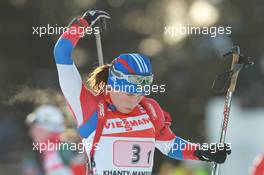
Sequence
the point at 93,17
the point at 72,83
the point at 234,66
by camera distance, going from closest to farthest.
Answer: the point at 72,83
the point at 93,17
the point at 234,66

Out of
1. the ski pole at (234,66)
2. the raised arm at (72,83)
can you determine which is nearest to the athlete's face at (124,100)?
the raised arm at (72,83)

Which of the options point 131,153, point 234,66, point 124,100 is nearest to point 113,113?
point 124,100

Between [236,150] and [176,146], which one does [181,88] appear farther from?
[176,146]

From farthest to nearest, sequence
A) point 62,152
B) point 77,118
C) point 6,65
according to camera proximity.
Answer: point 6,65, point 62,152, point 77,118

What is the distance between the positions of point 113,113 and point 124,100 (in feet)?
0.36

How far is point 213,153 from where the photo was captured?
17.4 ft

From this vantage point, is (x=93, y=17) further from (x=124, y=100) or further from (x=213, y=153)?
(x=213, y=153)

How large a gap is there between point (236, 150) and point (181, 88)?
10.2 ft

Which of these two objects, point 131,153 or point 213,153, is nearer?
point 131,153

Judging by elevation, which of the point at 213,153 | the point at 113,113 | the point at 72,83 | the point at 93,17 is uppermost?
the point at 93,17

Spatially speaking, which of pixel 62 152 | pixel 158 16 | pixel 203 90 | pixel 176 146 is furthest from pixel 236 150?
pixel 176 146

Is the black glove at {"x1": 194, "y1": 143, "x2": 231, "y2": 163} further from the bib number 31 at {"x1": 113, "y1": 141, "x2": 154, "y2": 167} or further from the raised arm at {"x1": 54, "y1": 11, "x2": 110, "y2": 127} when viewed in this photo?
the raised arm at {"x1": 54, "y1": 11, "x2": 110, "y2": 127}

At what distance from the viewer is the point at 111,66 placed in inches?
204

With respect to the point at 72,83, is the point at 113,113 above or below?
below
